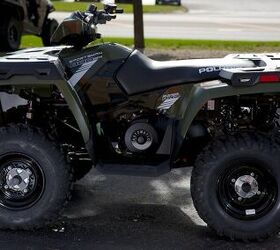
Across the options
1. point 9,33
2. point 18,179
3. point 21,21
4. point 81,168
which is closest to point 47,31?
point 21,21

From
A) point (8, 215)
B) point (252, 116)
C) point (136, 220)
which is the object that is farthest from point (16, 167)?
point (252, 116)

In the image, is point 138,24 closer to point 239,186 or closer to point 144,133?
point 144,133

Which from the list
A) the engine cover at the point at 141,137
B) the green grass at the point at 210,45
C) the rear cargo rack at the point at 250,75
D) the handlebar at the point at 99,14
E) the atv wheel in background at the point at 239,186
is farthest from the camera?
the green grass at the point at 210,45

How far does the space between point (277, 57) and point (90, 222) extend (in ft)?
5.90

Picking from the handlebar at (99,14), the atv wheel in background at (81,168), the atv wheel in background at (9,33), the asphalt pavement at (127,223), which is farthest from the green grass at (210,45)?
the handlebar at (99,14)

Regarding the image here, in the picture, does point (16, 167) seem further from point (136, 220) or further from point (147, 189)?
point (147, 189)

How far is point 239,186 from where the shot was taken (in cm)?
421

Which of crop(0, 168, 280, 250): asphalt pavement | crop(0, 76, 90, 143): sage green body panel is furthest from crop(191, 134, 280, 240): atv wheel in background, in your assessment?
crop(0, 76, 90, 143): sage green body panel

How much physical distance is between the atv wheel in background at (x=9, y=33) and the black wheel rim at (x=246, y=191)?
10.0 meters

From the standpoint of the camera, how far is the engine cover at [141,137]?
443 centimetres

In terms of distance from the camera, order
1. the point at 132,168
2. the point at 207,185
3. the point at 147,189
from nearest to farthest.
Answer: the point at 207,185 < the point at 132,168 < the point at 147,189

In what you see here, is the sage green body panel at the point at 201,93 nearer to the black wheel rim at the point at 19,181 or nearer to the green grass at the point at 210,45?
the black wheel rim at the point at 19,181

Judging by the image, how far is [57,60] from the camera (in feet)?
14.1

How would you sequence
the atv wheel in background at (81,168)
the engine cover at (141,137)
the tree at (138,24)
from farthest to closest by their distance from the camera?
the tree at (138,24), the atv wheel in background at (81,168), the engine cover at (141,137)
